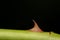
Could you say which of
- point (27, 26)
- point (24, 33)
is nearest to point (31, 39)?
point (24, 33)

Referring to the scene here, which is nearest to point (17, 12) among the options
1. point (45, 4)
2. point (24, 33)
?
point (45, 4)

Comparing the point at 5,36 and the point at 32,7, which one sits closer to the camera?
the point at 5,36

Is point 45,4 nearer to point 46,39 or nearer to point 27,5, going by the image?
point 27,5

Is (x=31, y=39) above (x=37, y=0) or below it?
below

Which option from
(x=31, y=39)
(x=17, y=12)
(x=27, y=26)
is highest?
(x=17, y=12)

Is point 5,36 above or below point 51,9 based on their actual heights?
below

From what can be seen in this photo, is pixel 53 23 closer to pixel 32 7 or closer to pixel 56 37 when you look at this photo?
pixel 32 7
